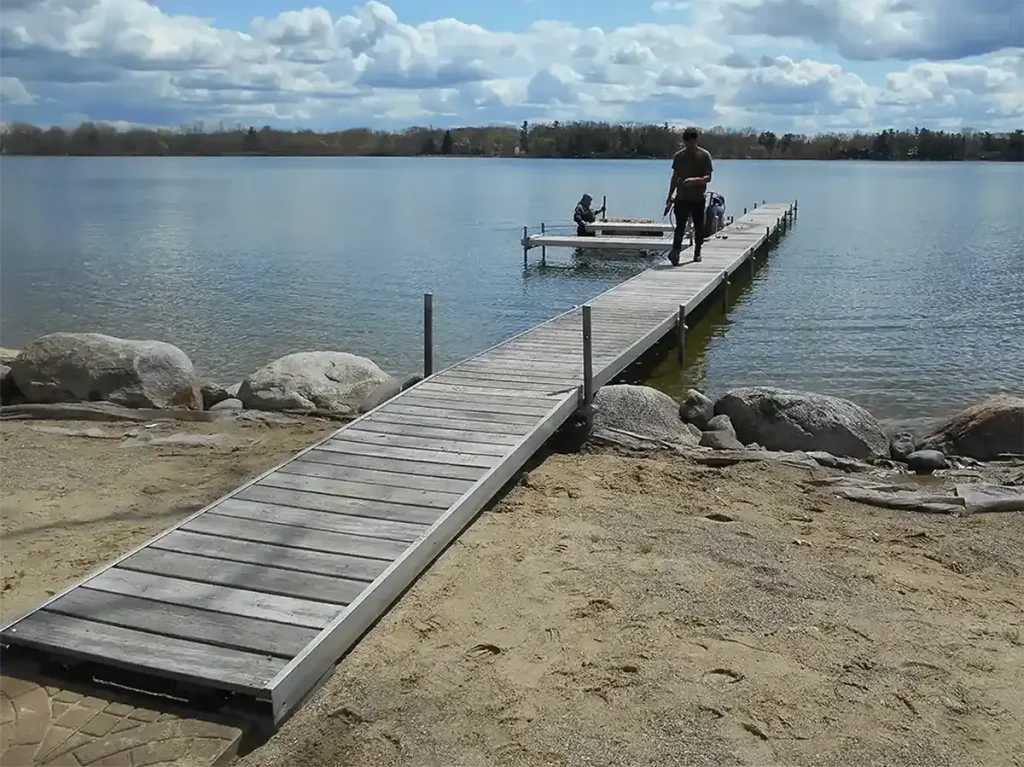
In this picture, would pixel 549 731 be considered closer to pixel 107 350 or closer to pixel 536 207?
pixel 107 350

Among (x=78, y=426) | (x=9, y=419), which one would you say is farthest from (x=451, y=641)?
(x=9, y=419)

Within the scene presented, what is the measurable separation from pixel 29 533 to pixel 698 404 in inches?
224

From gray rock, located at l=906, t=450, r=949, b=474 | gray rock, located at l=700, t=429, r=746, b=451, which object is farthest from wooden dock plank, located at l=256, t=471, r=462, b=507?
gray rock, located at l=906, t=450, r=949, b=474

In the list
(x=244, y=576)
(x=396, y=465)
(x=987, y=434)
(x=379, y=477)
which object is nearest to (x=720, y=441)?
(x=987, y=434)

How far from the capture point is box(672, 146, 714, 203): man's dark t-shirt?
13.9m

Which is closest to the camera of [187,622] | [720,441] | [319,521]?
[187,622]

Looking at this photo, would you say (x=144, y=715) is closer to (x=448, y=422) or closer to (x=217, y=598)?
(x=217, y=598)

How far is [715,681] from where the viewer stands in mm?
4129

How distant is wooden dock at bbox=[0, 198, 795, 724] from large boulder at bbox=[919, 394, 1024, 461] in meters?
3.62

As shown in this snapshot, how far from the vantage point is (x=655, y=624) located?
15.2ft

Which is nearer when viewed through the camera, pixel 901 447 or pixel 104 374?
pixel 901 447

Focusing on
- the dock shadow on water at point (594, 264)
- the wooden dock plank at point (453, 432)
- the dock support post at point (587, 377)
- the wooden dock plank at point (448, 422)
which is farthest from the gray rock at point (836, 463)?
the dock shadow on water at point (594, 264)

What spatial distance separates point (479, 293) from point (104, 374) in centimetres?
1094

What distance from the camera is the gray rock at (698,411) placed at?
29.4 feet
